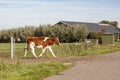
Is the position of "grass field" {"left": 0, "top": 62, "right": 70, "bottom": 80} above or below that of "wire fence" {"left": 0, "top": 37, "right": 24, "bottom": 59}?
above

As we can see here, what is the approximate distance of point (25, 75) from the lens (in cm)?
1488

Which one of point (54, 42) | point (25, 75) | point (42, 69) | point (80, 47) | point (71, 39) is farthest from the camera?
point (71, 39)

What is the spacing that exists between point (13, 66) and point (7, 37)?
71123 mm

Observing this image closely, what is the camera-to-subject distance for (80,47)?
35.7 meters

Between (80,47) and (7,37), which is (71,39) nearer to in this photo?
(7,37)

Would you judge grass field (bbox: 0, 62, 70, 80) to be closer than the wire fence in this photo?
Yes

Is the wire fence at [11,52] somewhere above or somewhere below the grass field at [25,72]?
below

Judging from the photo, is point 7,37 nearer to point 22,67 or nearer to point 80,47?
point 80,47

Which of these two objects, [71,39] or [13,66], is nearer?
[13,66]

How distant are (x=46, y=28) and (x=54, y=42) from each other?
52.8 metres

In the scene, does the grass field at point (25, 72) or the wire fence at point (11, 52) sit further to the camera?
the wire fence at point (11, 52)

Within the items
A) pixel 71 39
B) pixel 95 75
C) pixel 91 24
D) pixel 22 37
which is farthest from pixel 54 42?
pixel 91 24

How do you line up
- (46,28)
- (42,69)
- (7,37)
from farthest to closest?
(7,37) → (46,28) → (42,69)

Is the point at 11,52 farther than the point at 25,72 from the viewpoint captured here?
Yes
